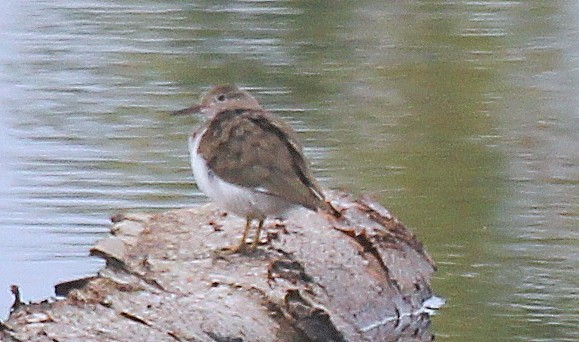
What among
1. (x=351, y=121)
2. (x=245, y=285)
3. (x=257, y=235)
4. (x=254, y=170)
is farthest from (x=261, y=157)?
(x=351, y=121)

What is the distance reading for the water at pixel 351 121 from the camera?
22.5 ft

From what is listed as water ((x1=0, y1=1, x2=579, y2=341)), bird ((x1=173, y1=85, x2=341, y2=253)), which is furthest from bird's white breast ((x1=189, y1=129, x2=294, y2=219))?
water ((x1=0, y1=1, x2=579, y2=341))

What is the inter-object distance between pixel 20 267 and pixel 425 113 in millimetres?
2757

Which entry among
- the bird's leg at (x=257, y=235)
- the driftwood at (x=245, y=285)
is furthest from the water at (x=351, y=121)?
the bird's leg at (x=257, y=235)

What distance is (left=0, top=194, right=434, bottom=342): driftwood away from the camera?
16.4 feet

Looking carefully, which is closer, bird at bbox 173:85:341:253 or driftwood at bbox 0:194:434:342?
driftwood at bbox 0:194:434:342

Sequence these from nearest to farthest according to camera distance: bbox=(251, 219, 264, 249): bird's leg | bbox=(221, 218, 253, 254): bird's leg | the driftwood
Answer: the driftwood, bbox=(221, 218, 253, 254): bird's leg, bbox=(251, 219, 264, 249): bird's leg

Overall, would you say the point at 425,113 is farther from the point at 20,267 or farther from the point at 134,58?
the point at 20,267

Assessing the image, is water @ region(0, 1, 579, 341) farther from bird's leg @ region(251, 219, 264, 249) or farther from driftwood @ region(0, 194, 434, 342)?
bird's leg @ region(251, 219, 264, 249)

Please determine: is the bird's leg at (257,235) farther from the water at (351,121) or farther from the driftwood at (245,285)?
the water at (351,121)

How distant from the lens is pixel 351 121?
343 inches

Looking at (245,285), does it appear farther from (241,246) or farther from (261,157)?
(261,157)

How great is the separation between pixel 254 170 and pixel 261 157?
0.16ft

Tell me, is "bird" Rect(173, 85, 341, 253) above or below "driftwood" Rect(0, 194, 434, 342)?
above
